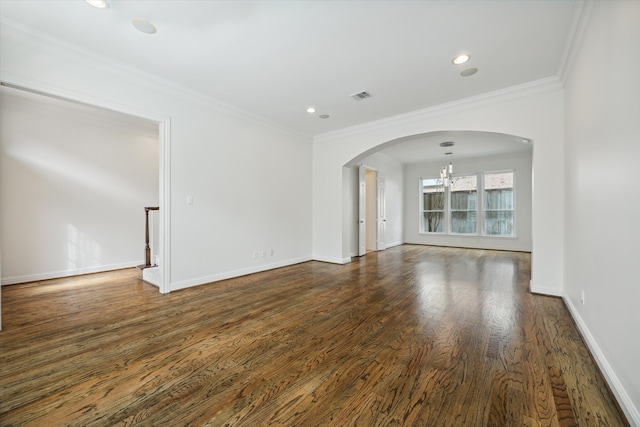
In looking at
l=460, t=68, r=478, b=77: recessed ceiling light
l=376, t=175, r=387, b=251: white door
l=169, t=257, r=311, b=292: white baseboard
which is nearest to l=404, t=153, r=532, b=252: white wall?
l=376, t=175, r=387, b=251: white door

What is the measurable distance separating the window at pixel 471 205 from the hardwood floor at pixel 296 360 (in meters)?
5.32

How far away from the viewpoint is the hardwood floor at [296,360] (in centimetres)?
146

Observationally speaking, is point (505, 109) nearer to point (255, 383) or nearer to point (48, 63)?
point (255, 383)

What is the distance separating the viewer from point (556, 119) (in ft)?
11.4

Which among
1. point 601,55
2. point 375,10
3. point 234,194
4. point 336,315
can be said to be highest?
point 375,10

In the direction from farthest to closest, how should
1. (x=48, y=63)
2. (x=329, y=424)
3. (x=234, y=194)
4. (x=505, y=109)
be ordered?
1. (x=234, y=194)
2. (x=505, y=109)
3. (x=48, y=63)
4. (x=329, y=424)

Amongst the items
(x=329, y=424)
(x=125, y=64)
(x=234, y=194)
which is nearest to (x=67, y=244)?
(x=234, y=194)

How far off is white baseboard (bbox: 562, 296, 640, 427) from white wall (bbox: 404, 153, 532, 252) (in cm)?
620

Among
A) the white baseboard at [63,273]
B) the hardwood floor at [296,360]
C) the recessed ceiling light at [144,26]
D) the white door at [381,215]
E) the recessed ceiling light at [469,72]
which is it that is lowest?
the hardwood floor at [296,360]

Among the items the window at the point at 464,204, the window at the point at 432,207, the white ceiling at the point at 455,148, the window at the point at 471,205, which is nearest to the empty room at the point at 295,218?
the white ceiling at the point at 455,148

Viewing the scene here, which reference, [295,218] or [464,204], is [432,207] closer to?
[464,204]

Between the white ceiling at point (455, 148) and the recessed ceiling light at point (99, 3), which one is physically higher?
the white ceiling at point (455, 148)

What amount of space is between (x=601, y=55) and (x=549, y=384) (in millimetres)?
2414

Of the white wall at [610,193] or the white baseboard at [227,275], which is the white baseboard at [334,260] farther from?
the white wall at [610,193]
